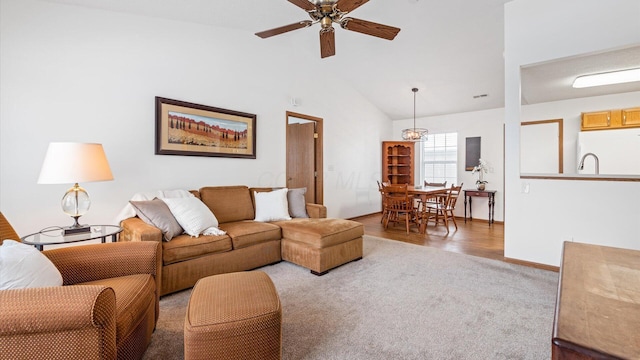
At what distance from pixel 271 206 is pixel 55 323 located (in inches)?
104

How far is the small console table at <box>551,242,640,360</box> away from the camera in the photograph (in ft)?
2.35

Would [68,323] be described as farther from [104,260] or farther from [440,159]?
[440,159]

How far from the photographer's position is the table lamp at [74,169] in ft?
6.47

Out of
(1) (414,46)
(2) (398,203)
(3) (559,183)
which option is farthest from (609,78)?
(2) (398,203)

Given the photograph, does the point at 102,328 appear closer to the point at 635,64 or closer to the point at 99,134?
the point at 99,134

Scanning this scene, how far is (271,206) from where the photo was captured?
11.9 feet

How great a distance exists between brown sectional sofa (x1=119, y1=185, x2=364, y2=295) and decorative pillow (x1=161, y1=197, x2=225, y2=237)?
83 millimetres

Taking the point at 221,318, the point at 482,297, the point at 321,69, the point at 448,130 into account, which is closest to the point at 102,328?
the point at 221,318

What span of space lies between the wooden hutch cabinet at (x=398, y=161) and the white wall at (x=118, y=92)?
125 inches

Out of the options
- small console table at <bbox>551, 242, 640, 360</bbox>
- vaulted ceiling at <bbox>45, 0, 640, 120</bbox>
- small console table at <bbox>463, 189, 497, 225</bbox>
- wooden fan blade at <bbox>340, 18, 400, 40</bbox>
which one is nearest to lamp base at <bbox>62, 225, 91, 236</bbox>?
vaulted ceiling at <bbox>45, 0, 640, 120</bbox>

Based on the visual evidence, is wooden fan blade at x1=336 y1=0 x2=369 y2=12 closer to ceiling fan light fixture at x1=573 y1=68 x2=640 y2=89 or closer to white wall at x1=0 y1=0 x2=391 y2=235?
white wall at x1=0 y1=0 x2=391 y2=235

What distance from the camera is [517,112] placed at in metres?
3.20

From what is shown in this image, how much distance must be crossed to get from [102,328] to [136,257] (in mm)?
734

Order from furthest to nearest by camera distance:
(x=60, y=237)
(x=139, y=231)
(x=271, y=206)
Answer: (x=271, y=206) < (x=139, y=231) < (x=60, y=237)
